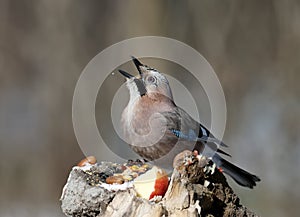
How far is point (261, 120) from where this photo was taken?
7.12m

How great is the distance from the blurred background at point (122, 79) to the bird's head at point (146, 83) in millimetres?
3060

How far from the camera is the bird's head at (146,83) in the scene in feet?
12.8

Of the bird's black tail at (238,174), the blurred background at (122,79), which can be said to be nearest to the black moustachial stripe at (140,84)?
the bird's black tail at (238,174)

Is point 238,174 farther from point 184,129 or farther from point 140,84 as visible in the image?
point 140,84

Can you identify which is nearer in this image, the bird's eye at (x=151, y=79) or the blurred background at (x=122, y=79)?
the bird's eye at (x=151, y=79)

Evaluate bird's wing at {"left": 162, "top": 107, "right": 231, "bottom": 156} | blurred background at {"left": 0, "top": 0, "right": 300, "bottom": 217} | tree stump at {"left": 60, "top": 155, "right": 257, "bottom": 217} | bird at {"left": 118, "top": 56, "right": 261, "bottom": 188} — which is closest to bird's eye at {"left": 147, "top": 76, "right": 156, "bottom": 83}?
bird at {"left": 118, "top": 56, "right": 261, "bottom": 188}

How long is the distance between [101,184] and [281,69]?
4.48m

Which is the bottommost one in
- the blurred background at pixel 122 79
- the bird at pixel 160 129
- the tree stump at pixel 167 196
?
the tree stump at pixel 167 196

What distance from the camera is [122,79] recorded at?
7.14m

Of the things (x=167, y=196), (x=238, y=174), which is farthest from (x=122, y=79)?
(x=167, y=196)

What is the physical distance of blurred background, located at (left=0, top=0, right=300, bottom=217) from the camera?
22.5 ft

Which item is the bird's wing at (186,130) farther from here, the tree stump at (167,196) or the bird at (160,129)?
the tree stump at (167,196)

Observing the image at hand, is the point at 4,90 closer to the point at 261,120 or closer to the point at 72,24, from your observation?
the point at 72,24

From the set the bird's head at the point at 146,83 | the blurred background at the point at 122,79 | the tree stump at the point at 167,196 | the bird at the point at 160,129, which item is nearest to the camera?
the tree stump at the point at 167,196
